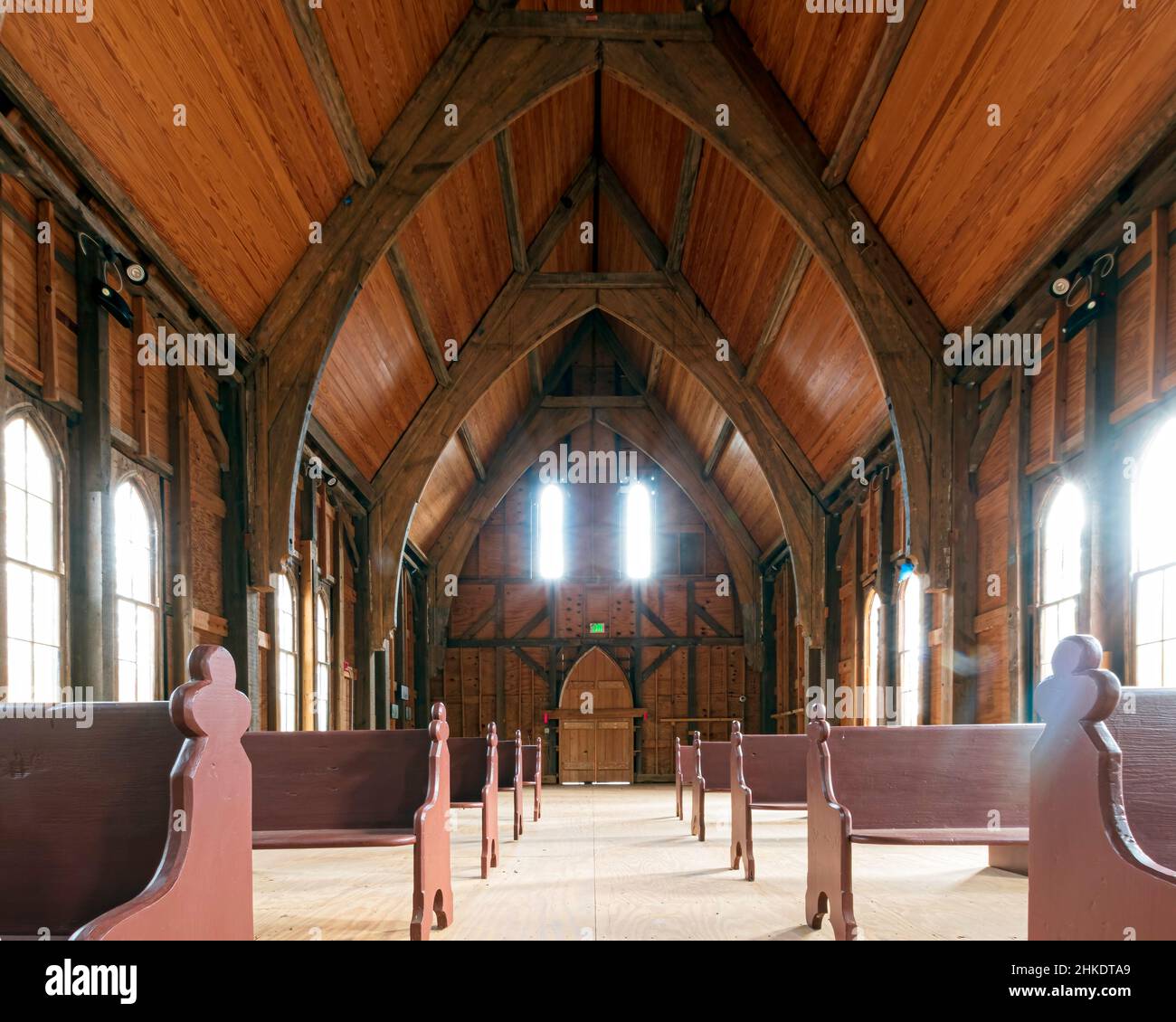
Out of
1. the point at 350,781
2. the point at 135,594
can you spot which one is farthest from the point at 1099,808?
the point at 135,594

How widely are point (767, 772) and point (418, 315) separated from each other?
639 centimetres

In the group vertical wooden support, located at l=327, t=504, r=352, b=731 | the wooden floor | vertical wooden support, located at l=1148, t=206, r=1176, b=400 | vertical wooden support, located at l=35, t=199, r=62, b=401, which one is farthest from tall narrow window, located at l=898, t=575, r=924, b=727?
vertical wooden support, located at l=35, t=199, r=62, b=401

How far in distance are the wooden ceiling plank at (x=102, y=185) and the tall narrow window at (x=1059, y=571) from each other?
20.7 ft

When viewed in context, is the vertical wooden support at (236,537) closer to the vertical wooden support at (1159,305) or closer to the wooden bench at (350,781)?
the wooden bench at (350,781)

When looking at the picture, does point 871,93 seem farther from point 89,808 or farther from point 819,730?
point 89,808

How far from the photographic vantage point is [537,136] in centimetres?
1044

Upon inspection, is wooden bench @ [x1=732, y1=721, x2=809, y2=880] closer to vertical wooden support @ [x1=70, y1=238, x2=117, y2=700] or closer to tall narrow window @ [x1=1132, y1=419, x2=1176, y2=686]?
tall narrow window @ [x1=1132, y1=419, x2=1176, y2=686]

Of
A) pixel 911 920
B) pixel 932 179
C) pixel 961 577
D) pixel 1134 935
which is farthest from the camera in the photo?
pixel 961 577

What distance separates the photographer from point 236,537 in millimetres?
7789

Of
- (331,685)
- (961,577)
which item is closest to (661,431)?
(331,685)

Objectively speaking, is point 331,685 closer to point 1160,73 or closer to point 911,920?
point 911,920

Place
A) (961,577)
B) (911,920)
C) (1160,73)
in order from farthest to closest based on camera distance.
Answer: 1. (961,577)
2. (1160,73)
3. (911,920)

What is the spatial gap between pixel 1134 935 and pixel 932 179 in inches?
249

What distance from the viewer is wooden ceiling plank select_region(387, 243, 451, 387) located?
9203 mm
